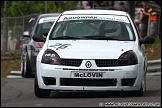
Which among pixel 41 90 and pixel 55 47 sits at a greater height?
pixel 55 47

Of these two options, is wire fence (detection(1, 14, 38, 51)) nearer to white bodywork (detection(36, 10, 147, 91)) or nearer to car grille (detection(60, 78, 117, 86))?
white bodywork (detection(36, 10, 147, 91))

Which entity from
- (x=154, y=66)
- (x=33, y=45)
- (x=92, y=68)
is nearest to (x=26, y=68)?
(x=33, y=45)

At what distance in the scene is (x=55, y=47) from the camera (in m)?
10.6

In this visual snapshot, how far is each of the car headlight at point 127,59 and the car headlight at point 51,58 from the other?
101 cm

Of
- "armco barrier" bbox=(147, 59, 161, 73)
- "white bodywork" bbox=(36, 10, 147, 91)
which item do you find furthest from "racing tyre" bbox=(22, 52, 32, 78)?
"white bodywork" bbox=(36, 10, 147, 91)

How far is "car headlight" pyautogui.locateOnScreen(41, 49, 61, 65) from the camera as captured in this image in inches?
406

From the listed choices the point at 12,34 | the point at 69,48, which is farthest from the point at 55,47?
the point at 12,34

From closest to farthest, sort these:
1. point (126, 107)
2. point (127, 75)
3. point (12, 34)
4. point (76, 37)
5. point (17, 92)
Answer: point (126, 107)
point (127, 75)
point (76, 37)
point (17, 92)
point (12, 34)

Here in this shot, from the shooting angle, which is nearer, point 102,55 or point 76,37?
point 102,55

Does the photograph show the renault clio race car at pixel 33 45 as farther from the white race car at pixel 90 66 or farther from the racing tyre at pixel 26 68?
the white race car at pixel 90 66

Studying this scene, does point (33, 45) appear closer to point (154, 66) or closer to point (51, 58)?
point (154, 66)

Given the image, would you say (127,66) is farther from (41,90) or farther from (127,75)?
(41,90)

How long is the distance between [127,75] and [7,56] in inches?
711

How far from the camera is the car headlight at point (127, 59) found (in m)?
10.3
